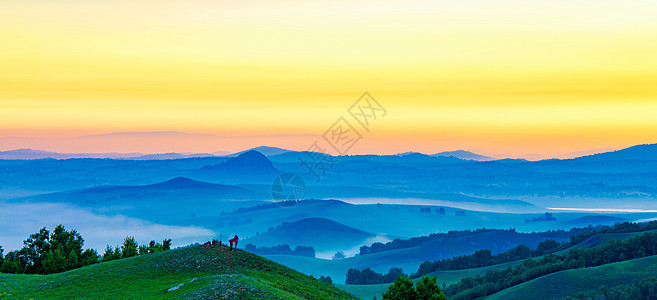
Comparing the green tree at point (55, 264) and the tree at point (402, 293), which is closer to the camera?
the tree at point (402, 293)

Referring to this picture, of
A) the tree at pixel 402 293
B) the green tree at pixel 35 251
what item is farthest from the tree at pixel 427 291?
the green tree at pixel 35 251

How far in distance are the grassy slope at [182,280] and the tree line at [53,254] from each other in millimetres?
38995

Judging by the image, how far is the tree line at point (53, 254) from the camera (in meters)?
126

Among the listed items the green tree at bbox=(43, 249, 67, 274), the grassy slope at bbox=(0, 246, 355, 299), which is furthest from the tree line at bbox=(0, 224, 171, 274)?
the grassy slope at bbox=(0, 246, 355, 299)

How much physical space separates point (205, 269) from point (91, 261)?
65.5 m

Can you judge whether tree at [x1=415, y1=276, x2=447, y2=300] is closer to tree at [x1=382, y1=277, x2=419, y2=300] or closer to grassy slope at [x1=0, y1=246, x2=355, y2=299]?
tree at [x1=382, y1=277, x2=419, y2=300]

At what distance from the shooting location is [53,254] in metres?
133

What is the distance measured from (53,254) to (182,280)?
75273mm

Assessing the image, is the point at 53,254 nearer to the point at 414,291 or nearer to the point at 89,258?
the point at 89,258

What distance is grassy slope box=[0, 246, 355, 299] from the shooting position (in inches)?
2549

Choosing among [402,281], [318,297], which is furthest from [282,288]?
[402,281]

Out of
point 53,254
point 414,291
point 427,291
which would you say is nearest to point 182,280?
point 414,291

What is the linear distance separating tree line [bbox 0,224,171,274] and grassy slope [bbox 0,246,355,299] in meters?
39.0

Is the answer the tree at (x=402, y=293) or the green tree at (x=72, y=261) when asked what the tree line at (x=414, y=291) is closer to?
Answer: the tree at (x=402, y=293)
